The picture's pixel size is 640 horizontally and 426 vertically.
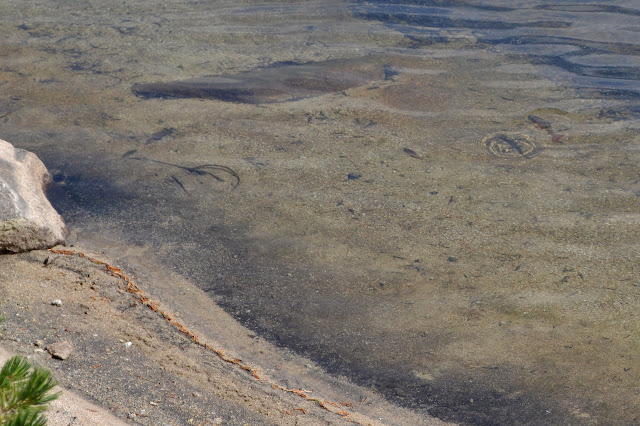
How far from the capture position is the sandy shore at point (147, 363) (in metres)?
2.66

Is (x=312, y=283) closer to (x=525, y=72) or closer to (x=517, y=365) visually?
(x=517, y=365)

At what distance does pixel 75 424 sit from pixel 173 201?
2349 mm

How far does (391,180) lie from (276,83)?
1947 millimetres

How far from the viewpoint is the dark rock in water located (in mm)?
5840

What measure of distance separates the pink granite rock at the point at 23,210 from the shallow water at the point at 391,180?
0.25 m

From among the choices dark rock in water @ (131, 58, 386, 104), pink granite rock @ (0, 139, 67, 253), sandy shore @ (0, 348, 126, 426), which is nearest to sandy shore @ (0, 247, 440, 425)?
sandy shore @ (0, 348, 126, 426)

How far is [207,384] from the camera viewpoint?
9.45ft

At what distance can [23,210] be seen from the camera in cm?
369

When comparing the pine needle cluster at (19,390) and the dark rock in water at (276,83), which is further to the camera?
the dark rock in water at (276,83)

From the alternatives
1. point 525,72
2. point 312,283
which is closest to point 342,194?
point 312,283

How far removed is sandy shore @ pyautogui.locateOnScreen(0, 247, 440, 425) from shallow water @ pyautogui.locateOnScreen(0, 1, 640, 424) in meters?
0.20

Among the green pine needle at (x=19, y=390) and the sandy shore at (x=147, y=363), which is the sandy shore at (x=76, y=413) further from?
the green pine needle at (x=19, y=390)

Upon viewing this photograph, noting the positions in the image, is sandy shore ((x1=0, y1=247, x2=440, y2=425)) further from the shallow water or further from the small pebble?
the shallow water

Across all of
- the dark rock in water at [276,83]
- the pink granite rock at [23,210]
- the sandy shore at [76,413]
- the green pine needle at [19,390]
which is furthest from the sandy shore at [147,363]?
the dark rock in water at [276,83]
